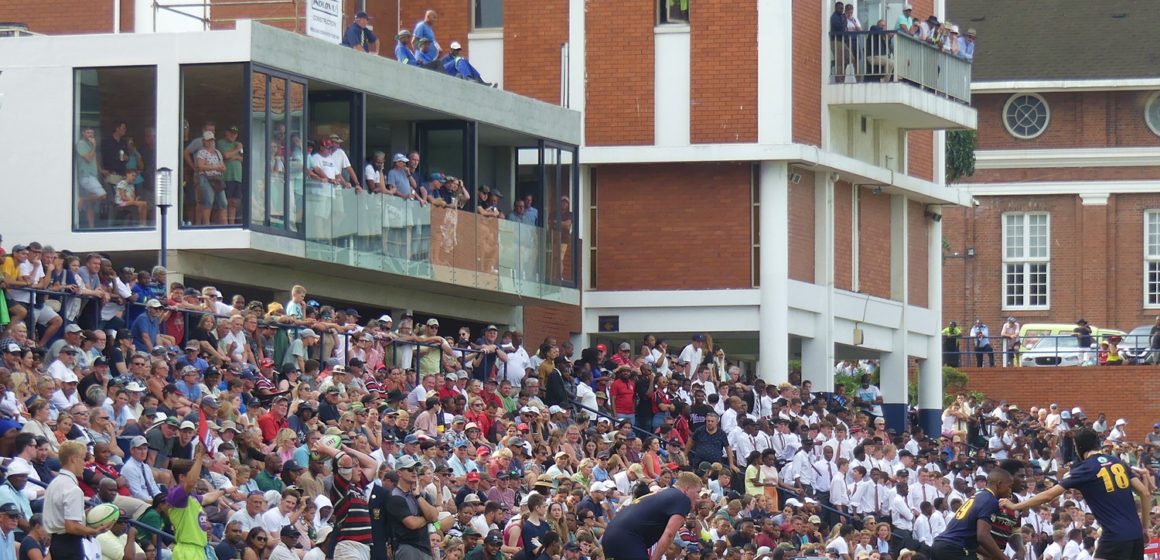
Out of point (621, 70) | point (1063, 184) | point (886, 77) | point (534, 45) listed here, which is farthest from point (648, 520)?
point (1063, 184)

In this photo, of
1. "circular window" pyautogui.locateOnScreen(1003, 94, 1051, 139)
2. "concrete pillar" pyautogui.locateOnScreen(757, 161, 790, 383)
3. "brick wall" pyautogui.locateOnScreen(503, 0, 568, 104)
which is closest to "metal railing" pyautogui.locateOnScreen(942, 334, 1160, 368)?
"circular window" pyautogui.locateOnScreen(1003, 94, 1051, 139)

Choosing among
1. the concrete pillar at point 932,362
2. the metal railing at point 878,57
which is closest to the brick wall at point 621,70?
the metal railing at point 878,57

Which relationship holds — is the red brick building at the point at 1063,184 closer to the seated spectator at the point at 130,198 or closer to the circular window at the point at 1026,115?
the circular window at the point at 1026,115

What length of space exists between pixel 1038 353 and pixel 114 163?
32.5m

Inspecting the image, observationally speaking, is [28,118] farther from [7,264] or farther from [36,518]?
[36,518]

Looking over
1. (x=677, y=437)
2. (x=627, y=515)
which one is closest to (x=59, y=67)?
(x=677, y=437)

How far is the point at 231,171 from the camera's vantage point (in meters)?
34.8

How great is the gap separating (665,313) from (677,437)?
325 inches

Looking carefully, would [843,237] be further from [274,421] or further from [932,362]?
[274,421]

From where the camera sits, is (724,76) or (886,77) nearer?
(724,76)

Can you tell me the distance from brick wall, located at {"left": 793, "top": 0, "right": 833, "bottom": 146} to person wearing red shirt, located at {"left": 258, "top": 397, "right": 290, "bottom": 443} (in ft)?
64.0

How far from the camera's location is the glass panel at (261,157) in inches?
1372

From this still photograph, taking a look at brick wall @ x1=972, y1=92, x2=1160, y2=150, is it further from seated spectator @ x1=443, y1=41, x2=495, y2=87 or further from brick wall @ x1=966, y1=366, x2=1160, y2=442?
seated spectator @ x1=443, y1=41, x2=495, y2=87

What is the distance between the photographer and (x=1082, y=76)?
7288 centimetres
